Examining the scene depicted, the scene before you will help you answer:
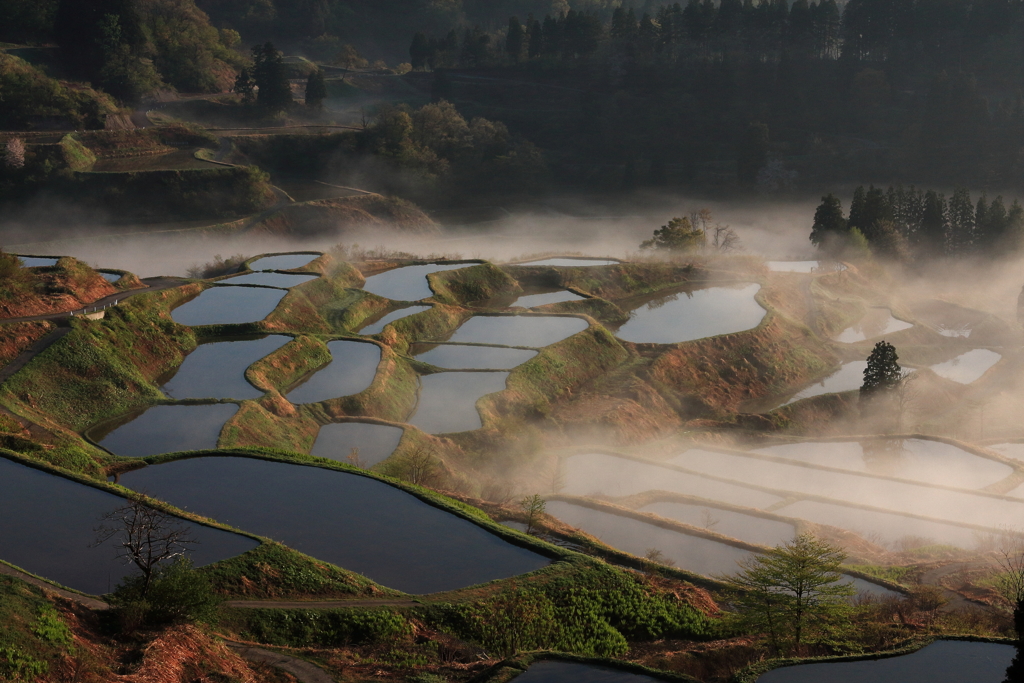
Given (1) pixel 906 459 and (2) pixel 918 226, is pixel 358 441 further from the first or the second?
(2) pixel 918 226

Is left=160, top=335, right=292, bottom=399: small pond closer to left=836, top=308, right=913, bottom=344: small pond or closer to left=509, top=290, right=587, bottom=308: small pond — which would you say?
left=509, top=290, right=587, bottom=308: small pond

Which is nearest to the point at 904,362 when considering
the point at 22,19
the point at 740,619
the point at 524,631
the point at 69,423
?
the point at 740,619

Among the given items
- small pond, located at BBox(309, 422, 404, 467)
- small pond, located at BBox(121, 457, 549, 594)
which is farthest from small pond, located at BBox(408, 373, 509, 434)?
small pond, located at BBox(121, 457, 549, 594)

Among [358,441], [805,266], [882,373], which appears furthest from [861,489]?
[805,266]

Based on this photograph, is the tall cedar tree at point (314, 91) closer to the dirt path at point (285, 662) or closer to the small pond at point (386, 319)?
the small pond at point (386, 319)

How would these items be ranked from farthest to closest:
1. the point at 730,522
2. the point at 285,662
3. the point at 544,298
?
the point at 544,298 → the point at 730,522 → the point at 285,662

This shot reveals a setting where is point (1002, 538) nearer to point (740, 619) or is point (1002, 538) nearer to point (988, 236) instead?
point (740, 619)
